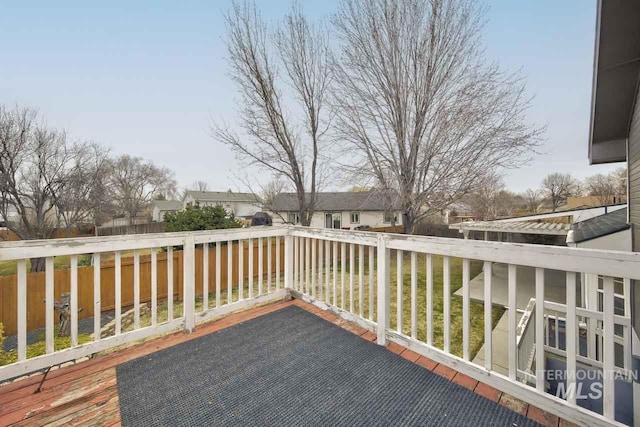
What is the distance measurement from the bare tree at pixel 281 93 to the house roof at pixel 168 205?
26.7m

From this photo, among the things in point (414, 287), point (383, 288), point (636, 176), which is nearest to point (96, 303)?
point (383, 288)

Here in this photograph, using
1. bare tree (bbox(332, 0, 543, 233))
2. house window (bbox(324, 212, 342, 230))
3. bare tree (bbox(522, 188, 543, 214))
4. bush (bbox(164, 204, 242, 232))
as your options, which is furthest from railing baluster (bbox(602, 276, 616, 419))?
bare tree (bbox(522, 188, 543, 214))

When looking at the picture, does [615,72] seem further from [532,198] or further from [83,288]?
[532,198]

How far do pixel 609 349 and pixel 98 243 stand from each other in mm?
3102

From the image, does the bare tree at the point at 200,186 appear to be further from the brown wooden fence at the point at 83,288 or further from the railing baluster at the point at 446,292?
the railing baluster at the point at 446,292

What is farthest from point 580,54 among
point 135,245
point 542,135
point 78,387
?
point 78,387

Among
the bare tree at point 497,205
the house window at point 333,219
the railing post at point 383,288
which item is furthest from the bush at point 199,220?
the house window at point 333,219

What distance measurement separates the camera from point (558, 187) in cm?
2250

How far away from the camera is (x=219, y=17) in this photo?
20.5 feet

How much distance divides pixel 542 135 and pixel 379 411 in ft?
26.6

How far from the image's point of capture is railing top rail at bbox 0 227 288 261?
1641mm

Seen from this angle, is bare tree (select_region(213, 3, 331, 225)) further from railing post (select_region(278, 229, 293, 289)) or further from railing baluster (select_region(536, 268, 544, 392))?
railing baluster (select_region(536, 268, 544, 392))

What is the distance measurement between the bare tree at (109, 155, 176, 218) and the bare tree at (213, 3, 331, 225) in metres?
17.4

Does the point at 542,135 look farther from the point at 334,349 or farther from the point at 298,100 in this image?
the point at 334,349
